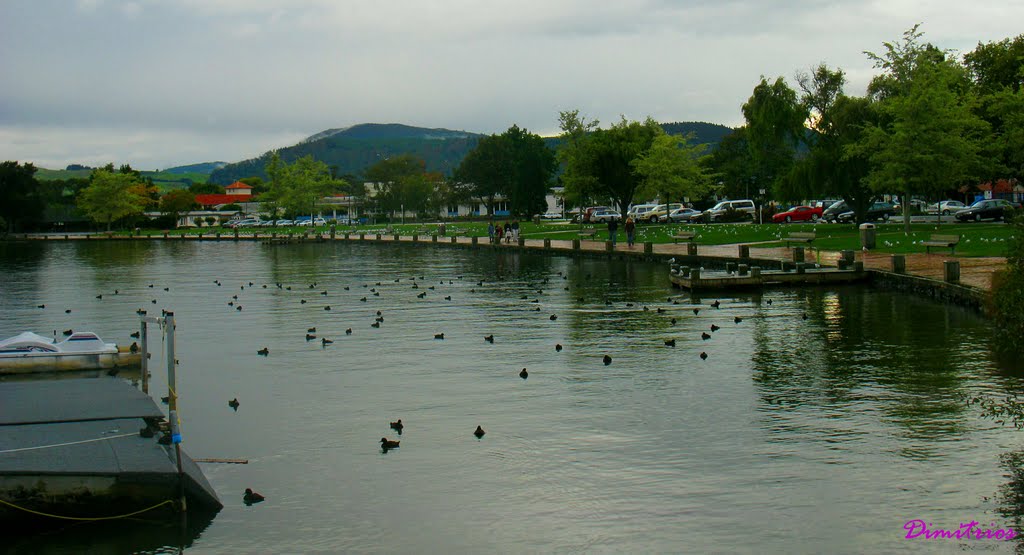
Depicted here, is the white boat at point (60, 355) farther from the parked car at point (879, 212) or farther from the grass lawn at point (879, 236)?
the parked car at point (879, 212)

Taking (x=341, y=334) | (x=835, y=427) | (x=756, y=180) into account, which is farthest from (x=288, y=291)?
(x=756, y=180)

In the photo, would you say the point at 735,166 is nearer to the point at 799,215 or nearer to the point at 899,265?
the point at 799,215

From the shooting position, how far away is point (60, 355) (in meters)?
22.1

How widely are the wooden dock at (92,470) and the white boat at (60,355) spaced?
6.28m

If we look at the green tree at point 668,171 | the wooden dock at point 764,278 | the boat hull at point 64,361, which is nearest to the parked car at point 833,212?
the green tree at point 668,171

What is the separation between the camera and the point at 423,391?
2025cm

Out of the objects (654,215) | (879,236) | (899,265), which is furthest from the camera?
(654,215)

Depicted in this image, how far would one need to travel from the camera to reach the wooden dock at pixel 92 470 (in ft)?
40.6

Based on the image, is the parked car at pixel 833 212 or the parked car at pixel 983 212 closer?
the parked car at pixel 983 212

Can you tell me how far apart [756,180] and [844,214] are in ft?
172

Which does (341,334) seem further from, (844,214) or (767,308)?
(844,214)

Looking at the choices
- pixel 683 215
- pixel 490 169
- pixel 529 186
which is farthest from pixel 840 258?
pixel 490 169

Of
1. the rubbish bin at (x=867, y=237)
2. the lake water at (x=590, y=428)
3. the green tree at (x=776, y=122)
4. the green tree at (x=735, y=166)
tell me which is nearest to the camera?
the lake water at (x=590, y=428)

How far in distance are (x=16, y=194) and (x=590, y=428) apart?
476 feet
